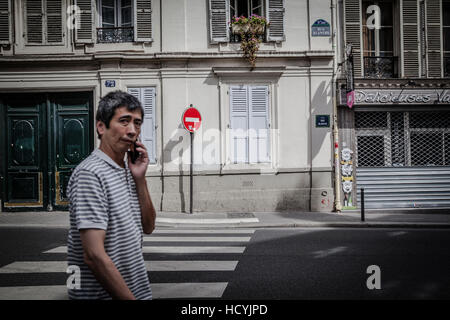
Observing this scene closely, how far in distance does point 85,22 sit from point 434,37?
38.5ft

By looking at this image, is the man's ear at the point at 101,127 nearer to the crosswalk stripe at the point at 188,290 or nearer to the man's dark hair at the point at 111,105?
the man's dark hair at the point at 111,105

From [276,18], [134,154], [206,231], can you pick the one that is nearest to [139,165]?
[134,154]

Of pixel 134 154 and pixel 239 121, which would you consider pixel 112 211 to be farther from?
pixel 239 121

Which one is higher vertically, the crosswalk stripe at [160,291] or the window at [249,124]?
the window at [249,124]

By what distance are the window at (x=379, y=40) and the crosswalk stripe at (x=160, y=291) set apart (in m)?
10.9

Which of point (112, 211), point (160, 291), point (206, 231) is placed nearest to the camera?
point (112, 211)

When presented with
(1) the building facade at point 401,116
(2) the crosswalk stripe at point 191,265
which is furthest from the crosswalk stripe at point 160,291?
(1) the building facade at point 401,116

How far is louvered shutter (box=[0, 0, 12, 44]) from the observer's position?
13391 millimetres

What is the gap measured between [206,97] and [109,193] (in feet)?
38.2

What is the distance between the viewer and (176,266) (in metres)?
6.30

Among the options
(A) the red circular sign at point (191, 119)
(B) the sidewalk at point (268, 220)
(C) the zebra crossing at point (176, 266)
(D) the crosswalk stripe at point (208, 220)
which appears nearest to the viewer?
(C) the zebra crossing at point (176, 266)

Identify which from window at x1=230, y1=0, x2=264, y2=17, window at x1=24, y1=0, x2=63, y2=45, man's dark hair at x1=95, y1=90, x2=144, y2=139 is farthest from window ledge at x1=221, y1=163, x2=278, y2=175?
man's dark hair at x1=95, y1=90, x2=144, y2=139

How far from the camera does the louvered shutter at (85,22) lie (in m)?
13.5

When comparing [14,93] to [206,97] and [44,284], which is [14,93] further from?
[44,284]
